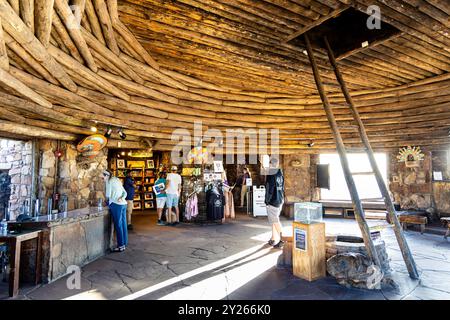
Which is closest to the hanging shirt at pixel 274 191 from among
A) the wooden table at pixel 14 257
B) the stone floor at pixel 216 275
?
the stone floor at pixel 216 275

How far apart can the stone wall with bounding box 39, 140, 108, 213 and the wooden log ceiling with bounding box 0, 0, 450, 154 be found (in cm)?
66

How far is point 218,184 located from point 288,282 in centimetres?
651

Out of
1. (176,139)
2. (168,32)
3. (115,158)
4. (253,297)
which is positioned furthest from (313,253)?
(115,158)

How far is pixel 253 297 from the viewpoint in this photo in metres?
3.92

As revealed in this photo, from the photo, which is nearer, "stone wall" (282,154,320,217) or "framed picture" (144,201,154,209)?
"stone wall" (282,154,320,217)

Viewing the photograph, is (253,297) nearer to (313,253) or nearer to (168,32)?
(313,253)

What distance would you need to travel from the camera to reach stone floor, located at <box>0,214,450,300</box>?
13.3ft

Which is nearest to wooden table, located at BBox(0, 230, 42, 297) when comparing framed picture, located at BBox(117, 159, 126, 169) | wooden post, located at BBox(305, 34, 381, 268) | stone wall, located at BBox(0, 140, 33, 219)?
stone wall, located at BBox(0, 140, 33, 219)

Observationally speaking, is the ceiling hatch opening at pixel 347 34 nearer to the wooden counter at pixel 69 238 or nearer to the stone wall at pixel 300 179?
the wooden counter at pixel 69 238

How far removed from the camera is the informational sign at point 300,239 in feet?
15.4

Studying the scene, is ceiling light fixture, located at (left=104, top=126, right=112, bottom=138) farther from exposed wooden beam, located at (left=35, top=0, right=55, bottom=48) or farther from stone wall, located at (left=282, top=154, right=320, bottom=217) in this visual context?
stone wall, located at (left=282, top=154, right=320, bottom=217)

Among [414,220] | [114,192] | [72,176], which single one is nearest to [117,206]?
Result: [114,192]

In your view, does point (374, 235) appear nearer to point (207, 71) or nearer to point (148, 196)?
point (207, 71)

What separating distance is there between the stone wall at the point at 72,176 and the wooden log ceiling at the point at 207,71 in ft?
2.18
